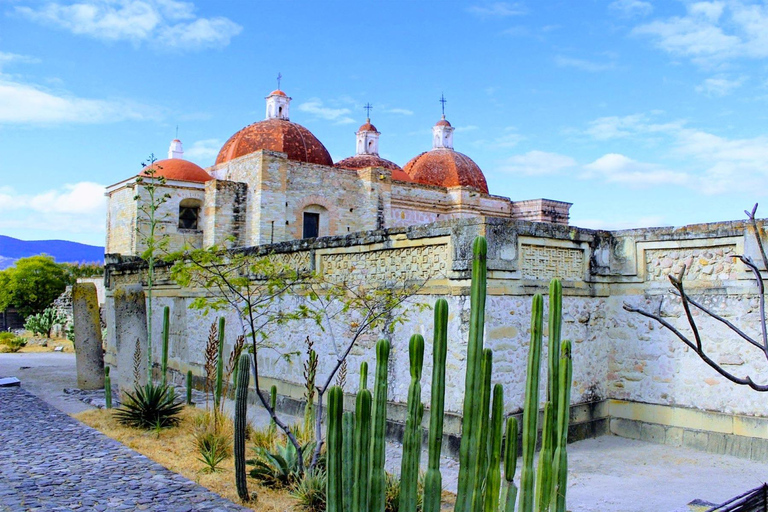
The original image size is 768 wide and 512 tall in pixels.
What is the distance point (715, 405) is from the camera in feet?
22.6

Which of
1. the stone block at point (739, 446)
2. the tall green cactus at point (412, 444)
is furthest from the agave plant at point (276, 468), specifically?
the stone block at point (739, 446)

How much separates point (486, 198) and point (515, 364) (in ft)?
71.4

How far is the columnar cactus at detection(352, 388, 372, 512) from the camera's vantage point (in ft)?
11.8

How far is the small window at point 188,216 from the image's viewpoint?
76.3 feet

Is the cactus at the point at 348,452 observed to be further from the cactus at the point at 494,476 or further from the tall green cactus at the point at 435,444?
the cactus at the point at 494,476

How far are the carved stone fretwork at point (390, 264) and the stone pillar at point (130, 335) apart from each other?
9.58 ft

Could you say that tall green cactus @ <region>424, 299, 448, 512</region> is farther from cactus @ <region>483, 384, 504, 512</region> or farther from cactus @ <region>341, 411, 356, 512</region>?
cactus @ <region>341, 411, 356, 512</region>

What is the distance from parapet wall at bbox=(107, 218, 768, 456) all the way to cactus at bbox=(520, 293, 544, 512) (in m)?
2.85

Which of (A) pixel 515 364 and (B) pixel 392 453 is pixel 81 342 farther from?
(A) pixel 515 364

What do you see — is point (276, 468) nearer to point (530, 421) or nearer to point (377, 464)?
point (377, 464)

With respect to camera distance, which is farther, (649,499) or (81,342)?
(81,342)

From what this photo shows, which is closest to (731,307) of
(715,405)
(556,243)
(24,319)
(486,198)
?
(715,405)

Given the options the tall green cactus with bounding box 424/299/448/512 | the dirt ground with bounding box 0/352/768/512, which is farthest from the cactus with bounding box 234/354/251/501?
the tall green cactus with bounding box 424/299/448/512

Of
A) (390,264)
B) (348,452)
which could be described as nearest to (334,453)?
(348,452)
